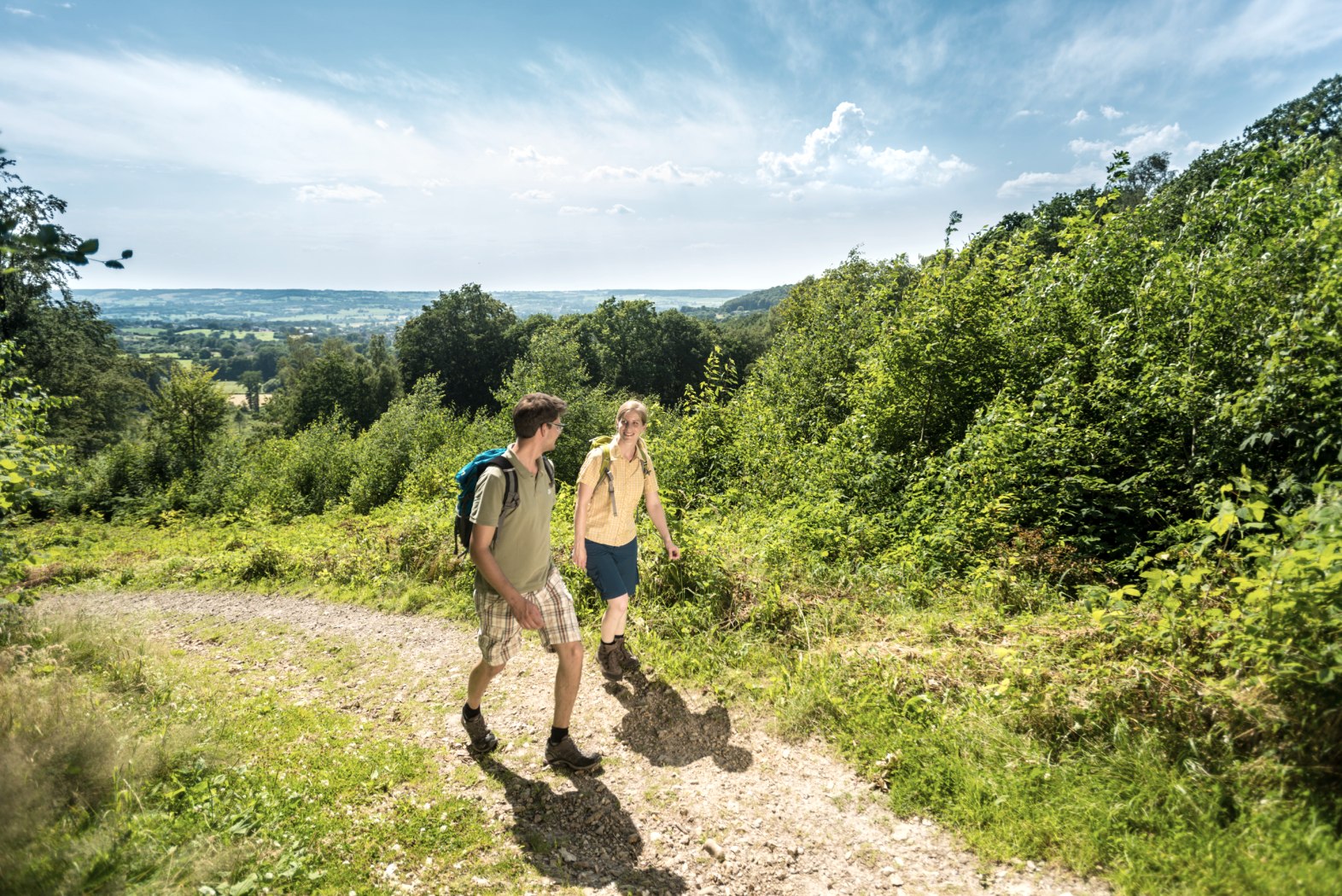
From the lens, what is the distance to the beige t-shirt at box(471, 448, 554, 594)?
4.01m

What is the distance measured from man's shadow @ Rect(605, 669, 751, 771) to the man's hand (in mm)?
1522

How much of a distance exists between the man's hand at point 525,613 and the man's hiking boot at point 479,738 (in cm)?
117


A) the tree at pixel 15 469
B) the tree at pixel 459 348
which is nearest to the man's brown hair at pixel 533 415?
the tree at pixel 15 469

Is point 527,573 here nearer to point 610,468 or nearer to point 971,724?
point 610,468

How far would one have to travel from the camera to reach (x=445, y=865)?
3488mm

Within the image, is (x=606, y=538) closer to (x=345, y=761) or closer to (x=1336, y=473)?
(x=345, y=761)

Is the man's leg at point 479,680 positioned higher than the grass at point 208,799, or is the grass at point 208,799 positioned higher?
the man's leg at point 479,680

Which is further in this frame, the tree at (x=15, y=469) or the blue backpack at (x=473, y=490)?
the tree at (x=15, y=469)

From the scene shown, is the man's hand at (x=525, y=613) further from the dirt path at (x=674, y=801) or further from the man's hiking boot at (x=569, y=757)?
the dirt path at (x=674, y=801)

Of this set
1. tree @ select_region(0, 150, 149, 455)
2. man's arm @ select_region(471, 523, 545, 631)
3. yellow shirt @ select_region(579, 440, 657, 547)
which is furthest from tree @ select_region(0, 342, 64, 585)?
tree @ select_region(0, 150, 149, 455)

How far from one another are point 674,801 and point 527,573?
6.07 ft

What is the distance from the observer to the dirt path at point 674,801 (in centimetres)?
342

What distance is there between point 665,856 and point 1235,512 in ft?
13.0

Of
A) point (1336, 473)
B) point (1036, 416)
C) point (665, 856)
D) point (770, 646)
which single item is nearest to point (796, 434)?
point (1036, 416)
